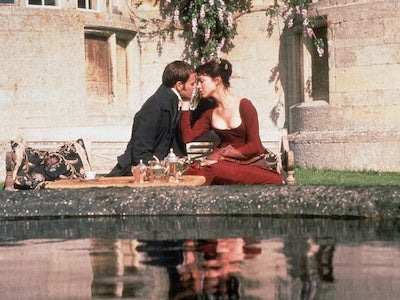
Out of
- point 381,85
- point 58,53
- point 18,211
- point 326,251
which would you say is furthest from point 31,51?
point 326,251

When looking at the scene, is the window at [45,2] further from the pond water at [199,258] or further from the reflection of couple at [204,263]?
the reflection of couple at [204,263]

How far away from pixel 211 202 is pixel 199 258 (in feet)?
4.90

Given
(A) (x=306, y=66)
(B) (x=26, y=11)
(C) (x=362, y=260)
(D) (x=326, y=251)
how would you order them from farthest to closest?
(A) (x=306, y=66), (B) (x=26, y=11), (D) (x=326, y=251), (C) (x=362, y=260)

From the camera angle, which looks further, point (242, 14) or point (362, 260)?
point (242, 14)

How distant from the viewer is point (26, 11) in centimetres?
1752

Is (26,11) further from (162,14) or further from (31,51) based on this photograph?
(162,14)

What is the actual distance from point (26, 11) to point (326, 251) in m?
13.3

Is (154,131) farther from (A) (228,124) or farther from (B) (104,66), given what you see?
(B) (104,66)

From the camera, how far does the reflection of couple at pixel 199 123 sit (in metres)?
9.54

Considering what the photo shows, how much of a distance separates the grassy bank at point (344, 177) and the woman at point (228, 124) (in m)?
5.28

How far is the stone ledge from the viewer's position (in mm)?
5918

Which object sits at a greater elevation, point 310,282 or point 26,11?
point 26,11

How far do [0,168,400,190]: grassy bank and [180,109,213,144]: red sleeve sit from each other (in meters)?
5.22

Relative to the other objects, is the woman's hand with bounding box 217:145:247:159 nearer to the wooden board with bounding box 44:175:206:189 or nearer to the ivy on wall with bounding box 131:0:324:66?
the wooden board with bounding box 44:175:206:189
